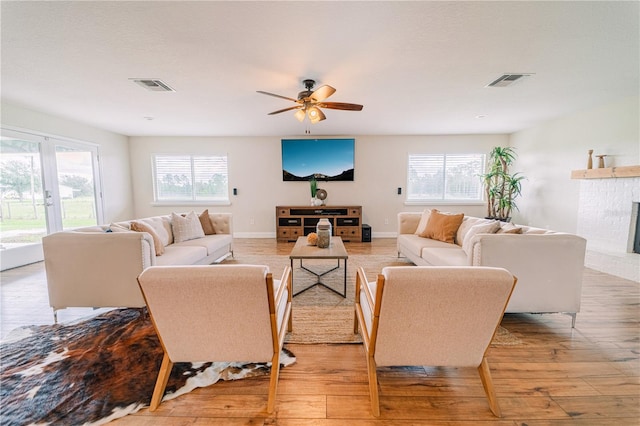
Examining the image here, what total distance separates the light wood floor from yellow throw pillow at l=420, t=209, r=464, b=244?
52.6 inches

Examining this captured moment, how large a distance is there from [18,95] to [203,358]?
4.36m

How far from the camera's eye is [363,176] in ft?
18.5

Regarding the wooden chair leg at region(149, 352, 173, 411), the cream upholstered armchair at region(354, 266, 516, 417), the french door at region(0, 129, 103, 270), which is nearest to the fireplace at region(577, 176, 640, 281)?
the cream upholstered armchair at region(354, 266, 516, 417)

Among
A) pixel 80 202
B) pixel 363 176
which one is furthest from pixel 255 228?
pixel 80 202

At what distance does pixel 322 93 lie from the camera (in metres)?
2.38

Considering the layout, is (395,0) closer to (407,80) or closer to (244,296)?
(407,80)

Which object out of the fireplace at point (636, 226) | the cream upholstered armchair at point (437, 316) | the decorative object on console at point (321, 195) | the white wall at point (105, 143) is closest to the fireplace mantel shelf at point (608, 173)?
the fireplace at point (636, 226)

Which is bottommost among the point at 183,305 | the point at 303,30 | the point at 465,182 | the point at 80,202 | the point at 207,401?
the point at 207,401

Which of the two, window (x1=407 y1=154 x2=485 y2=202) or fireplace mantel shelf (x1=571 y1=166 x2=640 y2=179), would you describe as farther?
window (x1=407 y1=154 x2=485 y2=202)

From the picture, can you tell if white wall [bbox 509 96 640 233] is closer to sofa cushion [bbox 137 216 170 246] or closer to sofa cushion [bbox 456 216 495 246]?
sofa cushion [bbox 456 216 495 246]

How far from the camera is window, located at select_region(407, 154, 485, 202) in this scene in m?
5.61

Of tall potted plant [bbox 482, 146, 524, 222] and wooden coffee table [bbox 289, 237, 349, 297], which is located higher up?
tall potted plant [bbox 482, 146, 524, 222]

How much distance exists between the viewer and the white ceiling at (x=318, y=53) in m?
1.66

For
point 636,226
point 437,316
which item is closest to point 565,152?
point 636,226
